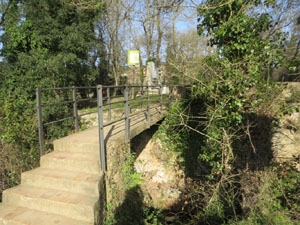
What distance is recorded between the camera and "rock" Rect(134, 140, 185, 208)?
6.51 metres

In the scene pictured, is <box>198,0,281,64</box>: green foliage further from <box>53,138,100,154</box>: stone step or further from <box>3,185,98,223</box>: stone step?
<box>3,185,98,223</box>: stone step

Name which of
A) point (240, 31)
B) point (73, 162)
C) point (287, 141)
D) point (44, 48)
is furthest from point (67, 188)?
point (44, 48)

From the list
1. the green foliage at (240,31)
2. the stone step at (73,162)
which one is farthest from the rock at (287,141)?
the stone step at (73,162)

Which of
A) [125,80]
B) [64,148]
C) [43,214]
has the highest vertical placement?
[125,80]

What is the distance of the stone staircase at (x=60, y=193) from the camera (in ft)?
8.55

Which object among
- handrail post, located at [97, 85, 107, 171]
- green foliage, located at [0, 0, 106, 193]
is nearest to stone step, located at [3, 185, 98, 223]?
handrail post, located at [97, 85, 107, 171]

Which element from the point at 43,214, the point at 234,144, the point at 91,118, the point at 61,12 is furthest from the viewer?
the point at 61,12

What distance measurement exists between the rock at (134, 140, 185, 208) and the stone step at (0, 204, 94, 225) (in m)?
4.04

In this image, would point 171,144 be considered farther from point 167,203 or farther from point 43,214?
point 43,214

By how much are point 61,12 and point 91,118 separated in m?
5.39

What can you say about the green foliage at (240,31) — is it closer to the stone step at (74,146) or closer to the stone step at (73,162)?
the stone step at (74,146)

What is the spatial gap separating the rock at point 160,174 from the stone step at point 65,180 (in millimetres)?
3730

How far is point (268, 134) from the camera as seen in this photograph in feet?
17.4

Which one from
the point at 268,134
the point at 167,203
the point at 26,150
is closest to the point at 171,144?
the point at 167,203
